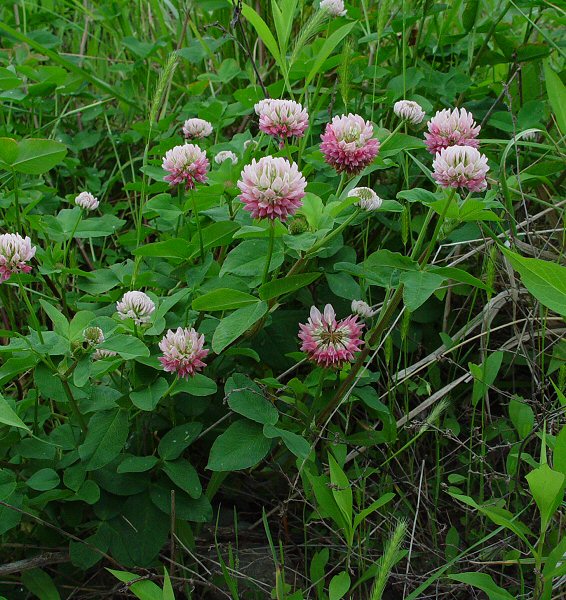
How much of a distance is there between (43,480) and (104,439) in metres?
0.12

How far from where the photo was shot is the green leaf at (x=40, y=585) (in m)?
1.31

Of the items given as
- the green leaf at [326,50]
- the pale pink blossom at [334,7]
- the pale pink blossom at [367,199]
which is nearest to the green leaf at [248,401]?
the pale pink blossom at [367,199]

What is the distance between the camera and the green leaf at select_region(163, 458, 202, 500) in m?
1.27

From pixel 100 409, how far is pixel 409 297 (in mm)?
569

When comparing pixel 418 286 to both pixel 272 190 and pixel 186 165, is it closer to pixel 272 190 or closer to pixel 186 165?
pixel 272 190

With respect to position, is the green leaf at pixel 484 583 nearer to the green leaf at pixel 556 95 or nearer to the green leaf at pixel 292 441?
the green leaf at pixel 292 441

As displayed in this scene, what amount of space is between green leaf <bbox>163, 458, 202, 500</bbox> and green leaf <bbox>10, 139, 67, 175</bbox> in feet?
2.05

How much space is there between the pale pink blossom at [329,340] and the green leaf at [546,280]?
32cm

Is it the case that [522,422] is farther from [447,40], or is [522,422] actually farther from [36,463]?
[447,40]

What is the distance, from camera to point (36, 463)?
4.48 ft

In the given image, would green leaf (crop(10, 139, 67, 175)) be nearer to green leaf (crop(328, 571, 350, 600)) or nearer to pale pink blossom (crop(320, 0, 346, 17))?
pale pink blossom (crop(320, 0, 346, 17))

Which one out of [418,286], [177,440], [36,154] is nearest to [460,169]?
[418,286]

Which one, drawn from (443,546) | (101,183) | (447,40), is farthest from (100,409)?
(447,40)

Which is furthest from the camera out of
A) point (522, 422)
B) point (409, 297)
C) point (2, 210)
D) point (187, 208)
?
point (2, 210)
